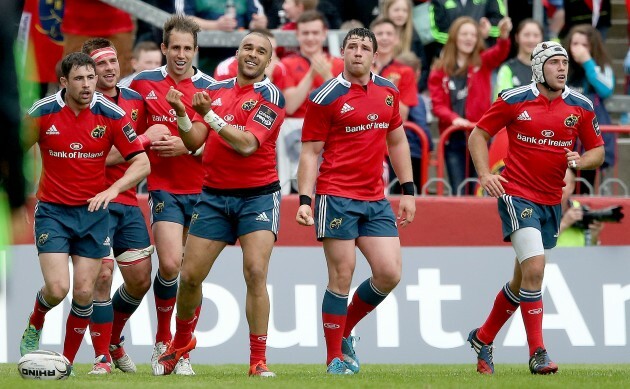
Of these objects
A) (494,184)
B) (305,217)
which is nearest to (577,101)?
(494,184)

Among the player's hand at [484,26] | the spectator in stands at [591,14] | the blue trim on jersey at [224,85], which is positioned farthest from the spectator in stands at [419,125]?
the blue trim on jersey at [224,85]

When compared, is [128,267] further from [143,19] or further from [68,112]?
[143,19]

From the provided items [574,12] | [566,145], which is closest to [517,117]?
[566,145]

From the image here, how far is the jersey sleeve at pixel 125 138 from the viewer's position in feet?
36.1

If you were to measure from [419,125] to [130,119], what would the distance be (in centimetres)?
504

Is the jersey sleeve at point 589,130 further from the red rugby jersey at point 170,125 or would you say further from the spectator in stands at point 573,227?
the red rugby jersey at point 170,125

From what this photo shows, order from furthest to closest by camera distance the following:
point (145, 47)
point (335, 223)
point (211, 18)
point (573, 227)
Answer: point (211, 18)
point (145, 47)
point (573, 227)
point (335, 223)

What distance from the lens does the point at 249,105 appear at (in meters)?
10.7

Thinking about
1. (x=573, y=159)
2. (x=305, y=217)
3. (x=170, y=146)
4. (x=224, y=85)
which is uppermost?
(x=224, y=85)

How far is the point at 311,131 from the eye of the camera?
11156 millimetres

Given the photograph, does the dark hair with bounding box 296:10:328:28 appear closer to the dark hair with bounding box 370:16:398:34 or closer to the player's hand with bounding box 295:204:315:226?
the dark hair with bounding box 370:16:398:34

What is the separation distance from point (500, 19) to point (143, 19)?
4324 millimetres

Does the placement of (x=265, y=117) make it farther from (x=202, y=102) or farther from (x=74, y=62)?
(x=74, y=62)

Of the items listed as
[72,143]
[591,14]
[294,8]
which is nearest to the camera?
[72,143]
